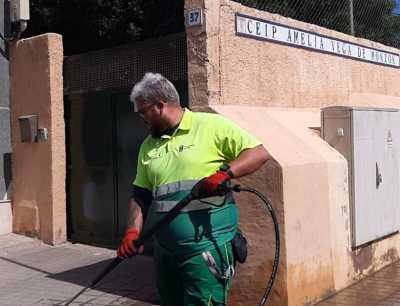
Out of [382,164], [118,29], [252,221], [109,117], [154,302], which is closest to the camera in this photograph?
[252,221]

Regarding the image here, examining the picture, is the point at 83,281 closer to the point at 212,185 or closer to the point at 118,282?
the point at 118,282

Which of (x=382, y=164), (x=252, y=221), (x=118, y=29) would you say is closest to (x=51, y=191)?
(x=252, y=221)

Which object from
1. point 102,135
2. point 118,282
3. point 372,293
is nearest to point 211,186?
point 372,293

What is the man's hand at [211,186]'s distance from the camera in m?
2.98

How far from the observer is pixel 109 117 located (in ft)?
25.2

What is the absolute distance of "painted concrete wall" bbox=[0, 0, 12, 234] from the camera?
8.60 m

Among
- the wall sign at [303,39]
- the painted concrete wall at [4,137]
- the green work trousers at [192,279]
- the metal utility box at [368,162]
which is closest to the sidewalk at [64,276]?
the painted concrete wall at [4,137]

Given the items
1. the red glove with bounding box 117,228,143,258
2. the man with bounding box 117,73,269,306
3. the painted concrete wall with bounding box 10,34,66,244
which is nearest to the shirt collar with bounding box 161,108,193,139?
the man with bounding box 117,73,269,306

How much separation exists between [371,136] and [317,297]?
1.79 metres

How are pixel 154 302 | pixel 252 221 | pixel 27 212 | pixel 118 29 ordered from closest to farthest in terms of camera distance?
1. pixel 252 221
2. pixel 154 302
3. pixel 27 212
4. pixel 118 29

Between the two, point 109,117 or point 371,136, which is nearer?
point 371,136

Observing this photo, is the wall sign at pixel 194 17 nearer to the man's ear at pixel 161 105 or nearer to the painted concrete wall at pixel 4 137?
the man's ear at pixel 161 105

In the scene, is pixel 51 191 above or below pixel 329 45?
below

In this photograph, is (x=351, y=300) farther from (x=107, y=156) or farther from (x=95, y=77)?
(x=95, y=77)
